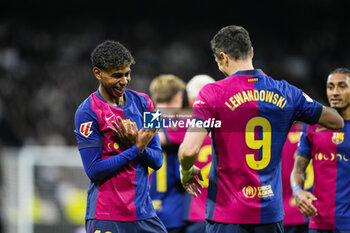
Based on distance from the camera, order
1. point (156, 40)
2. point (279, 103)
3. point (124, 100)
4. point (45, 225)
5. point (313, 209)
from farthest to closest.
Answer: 1. point (156, 40)
2. point (45, 225)
3. point (313, 209)
4. point (124, 100)
5. point (279, 103)

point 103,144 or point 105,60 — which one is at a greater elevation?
point 105,60

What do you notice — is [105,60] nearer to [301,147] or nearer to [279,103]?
[279,103]

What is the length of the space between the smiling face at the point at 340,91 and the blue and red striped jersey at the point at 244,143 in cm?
122

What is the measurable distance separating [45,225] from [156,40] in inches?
397

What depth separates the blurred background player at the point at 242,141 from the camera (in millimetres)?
3301

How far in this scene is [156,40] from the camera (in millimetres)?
17531

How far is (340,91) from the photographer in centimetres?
446

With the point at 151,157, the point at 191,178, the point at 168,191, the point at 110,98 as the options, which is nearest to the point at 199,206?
the point at 168,191

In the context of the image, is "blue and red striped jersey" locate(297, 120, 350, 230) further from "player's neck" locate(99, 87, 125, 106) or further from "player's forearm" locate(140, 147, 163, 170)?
"player's neck" locate(99, 87, 125, 106)

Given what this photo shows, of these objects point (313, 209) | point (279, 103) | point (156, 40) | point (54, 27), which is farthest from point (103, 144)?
point (54, 27)

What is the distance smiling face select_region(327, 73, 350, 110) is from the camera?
175 inches

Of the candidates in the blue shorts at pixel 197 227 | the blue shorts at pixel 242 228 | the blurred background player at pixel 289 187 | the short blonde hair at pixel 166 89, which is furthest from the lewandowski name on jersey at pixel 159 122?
the blurred background player at pixel 289 187

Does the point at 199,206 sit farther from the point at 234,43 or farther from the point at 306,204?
the point at 234,43

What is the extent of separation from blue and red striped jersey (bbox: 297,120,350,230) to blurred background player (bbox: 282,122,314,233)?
2.89ft
